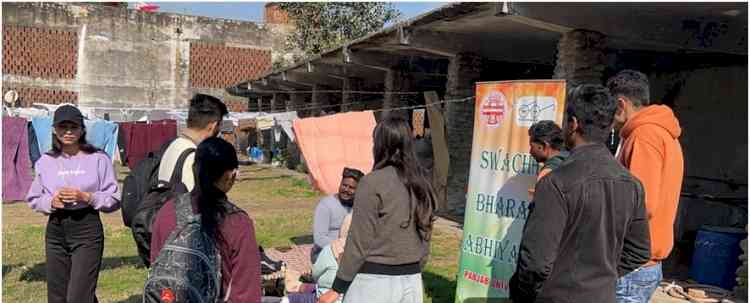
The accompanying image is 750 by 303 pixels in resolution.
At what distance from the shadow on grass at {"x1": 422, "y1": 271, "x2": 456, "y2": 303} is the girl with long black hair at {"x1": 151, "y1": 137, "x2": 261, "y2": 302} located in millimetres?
3616

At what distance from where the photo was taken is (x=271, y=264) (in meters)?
4.92

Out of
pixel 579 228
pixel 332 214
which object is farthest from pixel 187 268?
pixel 332 214

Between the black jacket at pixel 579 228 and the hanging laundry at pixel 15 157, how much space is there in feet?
23.2

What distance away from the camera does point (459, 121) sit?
10320 millimetres

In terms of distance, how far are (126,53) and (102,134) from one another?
538 inches

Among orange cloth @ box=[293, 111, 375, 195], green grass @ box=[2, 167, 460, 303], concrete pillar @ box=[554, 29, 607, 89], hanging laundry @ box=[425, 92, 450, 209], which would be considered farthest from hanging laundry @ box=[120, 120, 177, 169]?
concrete pillar @ box=[554, 29, 607, 89]

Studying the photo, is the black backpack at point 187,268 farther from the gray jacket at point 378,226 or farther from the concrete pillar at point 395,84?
the concrete pillar at point 395,84

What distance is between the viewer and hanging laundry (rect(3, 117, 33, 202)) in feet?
25.6

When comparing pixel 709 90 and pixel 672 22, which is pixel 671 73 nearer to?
pixel 709 90

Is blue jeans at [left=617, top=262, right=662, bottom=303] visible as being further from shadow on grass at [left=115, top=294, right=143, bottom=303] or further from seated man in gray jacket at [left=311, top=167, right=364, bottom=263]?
shadow on grass at [left=115, top=294, right=143, bottom=303]

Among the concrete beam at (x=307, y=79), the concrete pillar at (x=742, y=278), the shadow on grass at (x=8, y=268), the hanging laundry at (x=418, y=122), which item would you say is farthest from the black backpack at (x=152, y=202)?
the concrete beam at (x=307, y=79)

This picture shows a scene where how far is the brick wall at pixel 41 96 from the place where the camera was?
71.2ft

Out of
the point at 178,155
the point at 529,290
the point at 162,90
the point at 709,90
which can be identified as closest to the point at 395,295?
the point at 529,290

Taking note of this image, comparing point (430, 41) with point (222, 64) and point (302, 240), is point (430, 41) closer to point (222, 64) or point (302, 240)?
point (302, 240)
